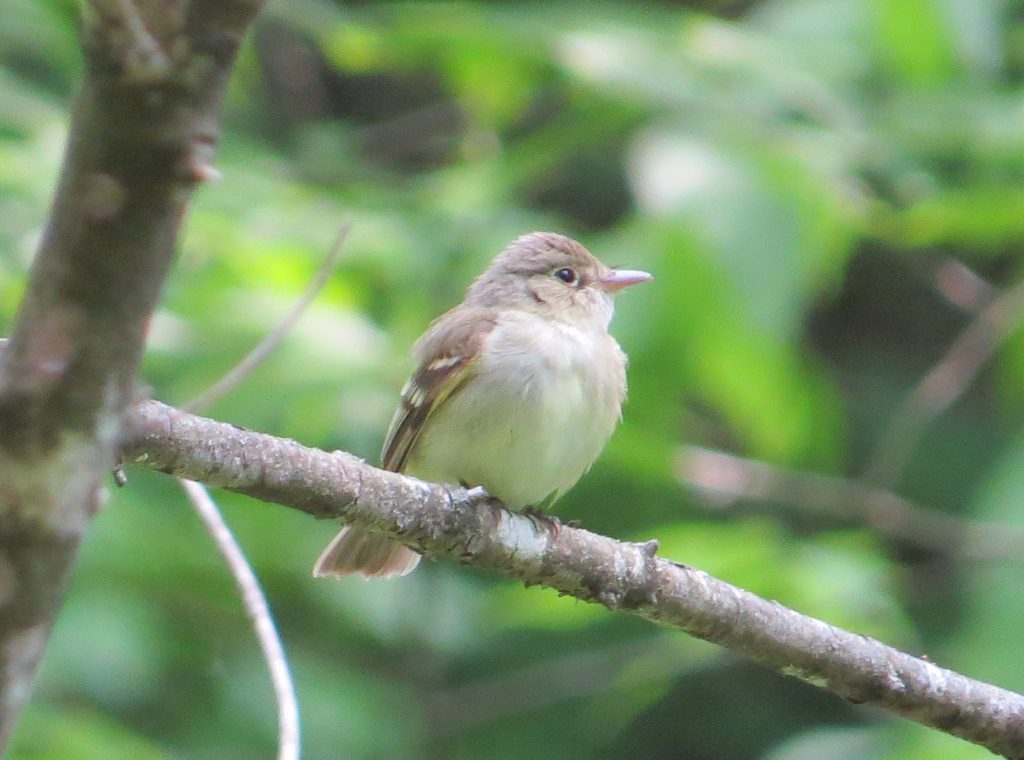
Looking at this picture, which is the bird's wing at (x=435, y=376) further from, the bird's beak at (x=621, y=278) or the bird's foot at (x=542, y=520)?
the bird's foot at (x=542, y=520)

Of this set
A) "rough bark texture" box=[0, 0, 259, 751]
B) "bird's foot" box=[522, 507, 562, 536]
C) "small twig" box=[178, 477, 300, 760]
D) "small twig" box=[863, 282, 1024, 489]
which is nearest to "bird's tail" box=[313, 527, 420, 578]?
"bird's foot" box=[522, 507, 562, 536]

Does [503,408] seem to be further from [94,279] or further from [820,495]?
[94,279]

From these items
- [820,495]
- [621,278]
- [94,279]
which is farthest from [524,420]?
[94,279]

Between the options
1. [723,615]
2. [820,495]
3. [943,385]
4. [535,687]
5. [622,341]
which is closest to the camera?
[723,615]

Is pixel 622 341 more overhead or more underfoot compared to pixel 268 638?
more underfoot

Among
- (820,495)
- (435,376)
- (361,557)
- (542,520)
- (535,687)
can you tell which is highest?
(542,520)

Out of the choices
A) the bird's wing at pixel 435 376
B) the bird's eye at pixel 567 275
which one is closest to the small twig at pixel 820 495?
the bird's eye at pixel 567 275

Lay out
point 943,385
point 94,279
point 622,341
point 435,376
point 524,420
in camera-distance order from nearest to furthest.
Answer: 1. point 94,279
2. point 524,420
3. point 435,376
4. point 622,341
5. point 943,385

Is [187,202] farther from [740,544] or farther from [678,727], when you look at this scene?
[678,727]
